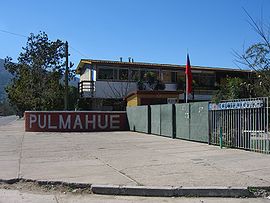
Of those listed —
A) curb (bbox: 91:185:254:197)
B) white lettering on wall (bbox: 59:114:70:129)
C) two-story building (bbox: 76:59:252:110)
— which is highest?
two-story building (bbox: 76:59:252:110)

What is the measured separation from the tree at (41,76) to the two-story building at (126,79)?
4.27 meters

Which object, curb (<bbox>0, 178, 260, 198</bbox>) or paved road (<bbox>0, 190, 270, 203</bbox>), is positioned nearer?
paved road (<bbox>0, 190, 270, 203</bbox>)

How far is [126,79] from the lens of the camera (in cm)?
4325

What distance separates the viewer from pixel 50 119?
31.4 meters

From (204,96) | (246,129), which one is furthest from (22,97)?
(246,129)

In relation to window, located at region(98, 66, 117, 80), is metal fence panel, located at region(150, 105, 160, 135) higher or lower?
lower

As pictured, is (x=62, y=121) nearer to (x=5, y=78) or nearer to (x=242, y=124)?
(x=242, y=124)

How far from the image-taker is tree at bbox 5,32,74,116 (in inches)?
1845

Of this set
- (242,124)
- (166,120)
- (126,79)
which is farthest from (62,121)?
(242,124)

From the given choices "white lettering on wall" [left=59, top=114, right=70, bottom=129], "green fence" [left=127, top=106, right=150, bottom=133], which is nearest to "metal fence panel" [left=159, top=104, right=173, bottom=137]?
"green fence" [left=127, top=106, right=150, bottom=133]

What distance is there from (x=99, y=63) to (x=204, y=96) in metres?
12.2

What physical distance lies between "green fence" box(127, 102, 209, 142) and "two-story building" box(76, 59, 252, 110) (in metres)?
11.4

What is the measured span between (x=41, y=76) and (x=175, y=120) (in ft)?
95.4

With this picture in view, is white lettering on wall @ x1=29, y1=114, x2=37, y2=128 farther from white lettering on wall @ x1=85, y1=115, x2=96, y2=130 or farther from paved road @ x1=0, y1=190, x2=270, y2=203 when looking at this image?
paved road @ x1=0, y1=190, x2=270, y2=203
